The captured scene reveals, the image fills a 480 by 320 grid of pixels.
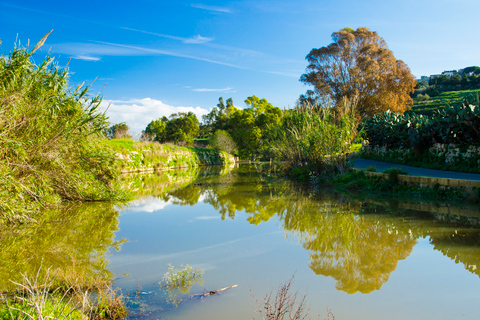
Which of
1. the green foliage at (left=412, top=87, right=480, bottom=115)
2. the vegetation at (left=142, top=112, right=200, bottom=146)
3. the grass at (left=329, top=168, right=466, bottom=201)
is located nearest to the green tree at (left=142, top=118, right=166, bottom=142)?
the vegetation at (left=142, top=112, right=200, bottom=146)

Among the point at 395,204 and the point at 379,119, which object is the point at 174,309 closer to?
the point at 395,204

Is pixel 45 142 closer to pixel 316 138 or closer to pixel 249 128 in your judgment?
pixel 316 138

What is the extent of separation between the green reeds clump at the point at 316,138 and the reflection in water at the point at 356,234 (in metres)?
3.46

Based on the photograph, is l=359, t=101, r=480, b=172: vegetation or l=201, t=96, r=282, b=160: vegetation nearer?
l=359, t=101, r=480, b=172: vegetation

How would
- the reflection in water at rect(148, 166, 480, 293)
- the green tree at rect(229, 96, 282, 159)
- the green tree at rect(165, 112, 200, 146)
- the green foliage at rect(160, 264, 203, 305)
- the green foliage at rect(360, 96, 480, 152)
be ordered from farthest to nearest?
the green tree at rect(165, 112, 200, 146) < the green tree at rect(229, 96, 282, 159) < the green foliage at rect(360, 96, 480, 152) < the reflection in water at rect(148, 166, 480, 293) < the green foliage at rect(160, 264, 203, 305)

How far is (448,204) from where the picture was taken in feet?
22.7

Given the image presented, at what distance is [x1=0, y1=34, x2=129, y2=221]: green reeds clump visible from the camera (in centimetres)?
545

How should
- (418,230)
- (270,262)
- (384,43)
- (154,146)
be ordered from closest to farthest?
(270,262) → (418,230) → (154,146) → (384,43)

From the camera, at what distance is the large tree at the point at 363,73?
2492cm

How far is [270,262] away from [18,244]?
135 inches

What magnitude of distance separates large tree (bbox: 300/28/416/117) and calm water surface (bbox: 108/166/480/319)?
19584 mm

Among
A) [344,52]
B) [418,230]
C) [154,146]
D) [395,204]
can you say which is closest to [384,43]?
[344,52]

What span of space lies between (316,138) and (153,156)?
13.2 meters

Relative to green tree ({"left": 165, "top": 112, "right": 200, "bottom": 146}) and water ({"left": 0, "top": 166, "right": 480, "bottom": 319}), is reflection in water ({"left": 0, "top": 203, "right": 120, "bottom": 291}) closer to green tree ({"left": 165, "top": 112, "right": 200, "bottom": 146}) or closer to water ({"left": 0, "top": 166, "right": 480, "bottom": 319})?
water ({"left": 0, "top": 166, "right": 480, "bottom": 319})
